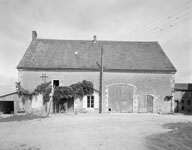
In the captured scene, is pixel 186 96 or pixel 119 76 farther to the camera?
pixel 186 96

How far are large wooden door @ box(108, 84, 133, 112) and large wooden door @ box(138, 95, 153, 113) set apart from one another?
3.59 feet

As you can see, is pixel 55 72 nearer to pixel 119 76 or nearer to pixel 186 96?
pixel 119 76

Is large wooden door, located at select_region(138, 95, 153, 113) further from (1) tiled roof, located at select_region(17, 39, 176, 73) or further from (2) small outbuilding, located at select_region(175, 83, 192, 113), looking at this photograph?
(2) small outbuilding, located at select_region(175, 83, 192, 113)

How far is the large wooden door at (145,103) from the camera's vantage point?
1677 cm

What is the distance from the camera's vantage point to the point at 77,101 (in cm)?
1617

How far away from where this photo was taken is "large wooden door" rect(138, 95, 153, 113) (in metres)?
16.8

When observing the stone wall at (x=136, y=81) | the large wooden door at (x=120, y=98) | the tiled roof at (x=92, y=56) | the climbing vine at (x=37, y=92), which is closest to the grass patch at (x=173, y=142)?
the large wooden door at (x=120, y=98)

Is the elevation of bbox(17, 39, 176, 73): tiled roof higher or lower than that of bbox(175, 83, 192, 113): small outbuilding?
higher

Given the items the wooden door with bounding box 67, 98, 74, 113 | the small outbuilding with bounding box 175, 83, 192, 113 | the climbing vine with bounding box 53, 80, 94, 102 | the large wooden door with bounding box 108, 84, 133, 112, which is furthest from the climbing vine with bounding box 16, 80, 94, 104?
the small outbuilding with bounding box 175, 83, 192, 113

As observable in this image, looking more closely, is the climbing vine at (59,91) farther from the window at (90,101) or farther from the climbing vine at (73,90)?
the window at (90,101)

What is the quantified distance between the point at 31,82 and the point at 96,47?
31.9 ft

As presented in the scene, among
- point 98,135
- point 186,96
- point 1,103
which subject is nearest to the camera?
point 98,135

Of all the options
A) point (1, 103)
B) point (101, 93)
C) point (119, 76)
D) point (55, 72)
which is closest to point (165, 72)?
point (119, 76)

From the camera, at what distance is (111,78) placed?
664 inches
